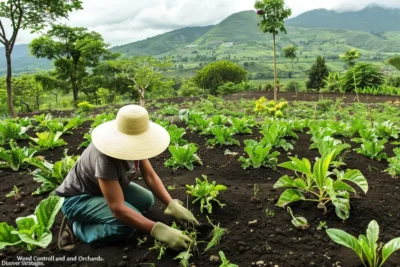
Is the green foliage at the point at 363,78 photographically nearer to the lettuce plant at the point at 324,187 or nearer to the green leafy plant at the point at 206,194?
the lettuce plant at the point at 324,187

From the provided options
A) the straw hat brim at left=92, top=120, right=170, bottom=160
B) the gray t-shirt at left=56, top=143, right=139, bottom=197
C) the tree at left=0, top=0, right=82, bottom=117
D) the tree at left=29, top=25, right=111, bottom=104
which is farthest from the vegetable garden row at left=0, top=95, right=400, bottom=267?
the tree at left=29, top=25, right=111, bottom=104

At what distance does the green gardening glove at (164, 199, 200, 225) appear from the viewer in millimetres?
3020

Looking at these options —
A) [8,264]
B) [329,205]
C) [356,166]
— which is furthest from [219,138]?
[8,264]

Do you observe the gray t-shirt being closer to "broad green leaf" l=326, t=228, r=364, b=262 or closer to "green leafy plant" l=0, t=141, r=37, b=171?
"broad green leaf" l=326, t=228, r=364, b=262

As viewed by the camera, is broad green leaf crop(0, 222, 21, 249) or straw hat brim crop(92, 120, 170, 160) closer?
broad green leaf crop(0, 222, 21, 249)

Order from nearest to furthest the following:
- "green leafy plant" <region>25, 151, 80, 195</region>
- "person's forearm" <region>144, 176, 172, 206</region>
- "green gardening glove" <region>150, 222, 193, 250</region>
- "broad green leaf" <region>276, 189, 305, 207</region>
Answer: "green gardening glove" <region>150, 222, 193, 250</region> < "broad green leaf" <region>276, 189, 305, 207</region> < "person's forearm" <region>144, 176, 172, 206</region> < "green leafy plant" <region>25, 151, 80, 195</region>

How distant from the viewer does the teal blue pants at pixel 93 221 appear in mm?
2936

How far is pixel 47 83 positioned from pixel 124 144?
3261cm

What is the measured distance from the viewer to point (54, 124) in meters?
6.27

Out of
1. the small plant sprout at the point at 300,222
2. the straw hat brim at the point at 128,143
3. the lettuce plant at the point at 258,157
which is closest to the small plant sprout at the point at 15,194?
the straw hat brim at the point at 128,143

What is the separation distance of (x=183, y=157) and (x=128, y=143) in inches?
69.7

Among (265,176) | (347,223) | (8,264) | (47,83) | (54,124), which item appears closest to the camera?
(8,264)

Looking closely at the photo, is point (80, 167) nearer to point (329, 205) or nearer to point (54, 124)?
point (329, 205)

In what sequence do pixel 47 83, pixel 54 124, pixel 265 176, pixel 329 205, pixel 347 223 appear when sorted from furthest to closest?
pixel 47 83
pixel 54 124
pixel 265 176
pixel 329 205
pixel 347 223
